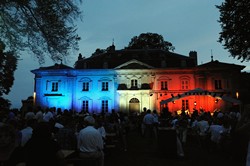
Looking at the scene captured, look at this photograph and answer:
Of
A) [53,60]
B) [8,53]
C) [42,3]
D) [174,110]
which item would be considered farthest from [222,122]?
[174,110]

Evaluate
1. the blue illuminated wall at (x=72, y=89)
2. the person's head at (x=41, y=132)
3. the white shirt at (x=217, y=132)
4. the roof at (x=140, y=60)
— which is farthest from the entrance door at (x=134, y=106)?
the person's head at (x=41, y=132)

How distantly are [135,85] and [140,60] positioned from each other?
5319 millimetres

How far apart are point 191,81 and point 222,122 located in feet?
76.8

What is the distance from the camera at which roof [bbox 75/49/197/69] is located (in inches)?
1375

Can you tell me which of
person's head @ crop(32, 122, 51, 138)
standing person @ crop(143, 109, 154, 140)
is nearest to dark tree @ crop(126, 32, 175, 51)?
standing person @ crop(143, 109, 154, 140)

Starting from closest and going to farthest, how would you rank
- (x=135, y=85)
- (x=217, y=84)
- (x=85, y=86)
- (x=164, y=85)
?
(x=217, y=84)
(x=164, y=85)
(x=135, y=85)
(x=85, y=86)

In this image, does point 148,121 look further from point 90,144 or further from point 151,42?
point 151,42

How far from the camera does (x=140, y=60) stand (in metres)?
37.1

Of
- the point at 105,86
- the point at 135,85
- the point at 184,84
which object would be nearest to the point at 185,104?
the point at 184,84

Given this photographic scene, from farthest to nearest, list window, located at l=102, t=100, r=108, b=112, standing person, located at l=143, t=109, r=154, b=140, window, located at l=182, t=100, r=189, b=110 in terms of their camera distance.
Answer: window, located at l=102, t=100, r=108, b=112
window, located at l=182, t=100, r=189, b=110
standing person, located at l=143, t=109, r=154, b=140

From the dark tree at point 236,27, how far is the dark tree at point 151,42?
974 inches

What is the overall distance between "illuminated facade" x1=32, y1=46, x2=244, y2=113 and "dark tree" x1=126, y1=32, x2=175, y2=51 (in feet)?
31.9

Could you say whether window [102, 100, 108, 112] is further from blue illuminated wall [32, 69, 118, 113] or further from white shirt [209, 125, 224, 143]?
white shirt [209, 125, 224, 143]

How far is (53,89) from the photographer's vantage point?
112 feet
